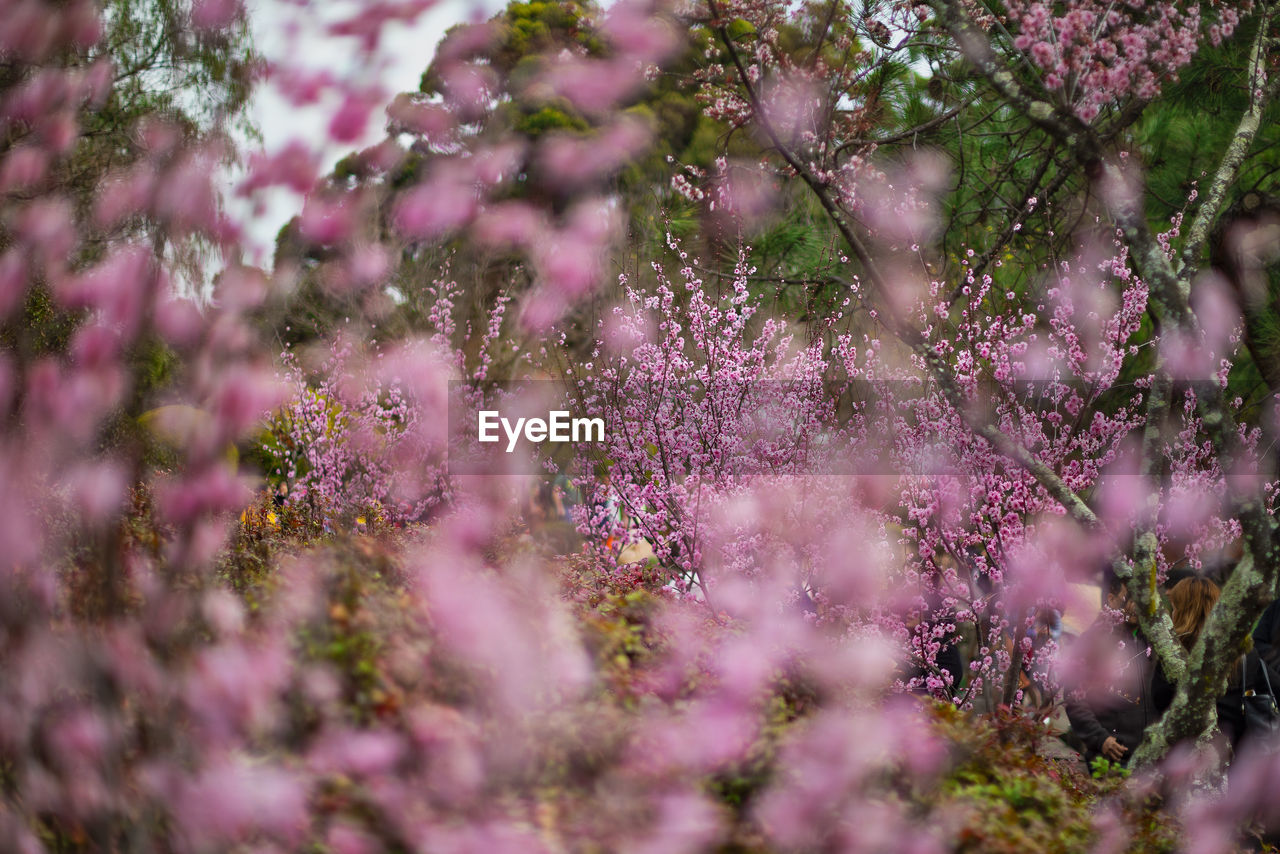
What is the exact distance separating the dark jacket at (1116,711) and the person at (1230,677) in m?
0.16

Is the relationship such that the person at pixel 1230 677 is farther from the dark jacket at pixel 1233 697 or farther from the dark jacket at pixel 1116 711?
the dark jacket at pixel 1116 711

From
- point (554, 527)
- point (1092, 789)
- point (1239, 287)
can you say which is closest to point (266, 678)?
point (1092, 789)

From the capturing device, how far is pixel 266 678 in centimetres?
190

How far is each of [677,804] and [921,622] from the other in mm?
4323

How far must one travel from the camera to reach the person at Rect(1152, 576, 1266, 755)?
14.4 ft

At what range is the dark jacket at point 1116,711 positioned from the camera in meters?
4.65

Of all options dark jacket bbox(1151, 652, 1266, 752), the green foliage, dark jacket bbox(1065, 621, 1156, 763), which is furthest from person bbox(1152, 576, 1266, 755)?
the green foliage

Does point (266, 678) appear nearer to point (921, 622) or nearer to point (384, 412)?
point (921, 622)

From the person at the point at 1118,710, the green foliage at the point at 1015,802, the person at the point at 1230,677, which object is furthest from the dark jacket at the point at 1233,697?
the green foliage at the point at 1015,802

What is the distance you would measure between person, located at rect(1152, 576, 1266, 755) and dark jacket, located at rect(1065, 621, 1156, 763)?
0.16m

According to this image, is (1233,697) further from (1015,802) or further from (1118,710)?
(1015,802)

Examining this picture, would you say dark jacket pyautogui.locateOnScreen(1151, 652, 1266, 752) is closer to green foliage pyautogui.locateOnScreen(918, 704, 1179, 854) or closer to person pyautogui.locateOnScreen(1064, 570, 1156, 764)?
person pyautogui.locateOnScreen(1064, 570, 1156, 764)

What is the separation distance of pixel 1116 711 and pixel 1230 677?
24.0 inches

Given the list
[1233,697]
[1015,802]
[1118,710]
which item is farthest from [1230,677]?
[1015,802]
